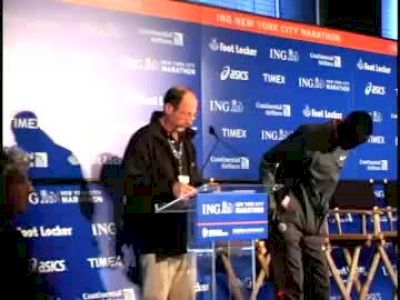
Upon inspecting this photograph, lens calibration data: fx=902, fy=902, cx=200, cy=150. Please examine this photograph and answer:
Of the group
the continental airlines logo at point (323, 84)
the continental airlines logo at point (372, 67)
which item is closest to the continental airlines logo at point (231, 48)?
the continental airlines logo at point (323, 84)

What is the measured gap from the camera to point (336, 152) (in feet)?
19.7

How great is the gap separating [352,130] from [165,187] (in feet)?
4.81

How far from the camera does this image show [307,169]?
5934 millimetres

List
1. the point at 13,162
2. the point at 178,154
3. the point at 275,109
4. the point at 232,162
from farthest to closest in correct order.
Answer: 1. the point at 275,109
2. the point at 232,162
3. the point at 178,154
4. the point at 13,162

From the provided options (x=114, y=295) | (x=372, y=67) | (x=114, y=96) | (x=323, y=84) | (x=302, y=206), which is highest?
(x=372, y=67)

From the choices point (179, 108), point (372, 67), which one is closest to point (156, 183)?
point (179, 108)

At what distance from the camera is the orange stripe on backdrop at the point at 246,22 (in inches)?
220

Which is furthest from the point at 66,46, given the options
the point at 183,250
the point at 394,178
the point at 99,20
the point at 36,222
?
the point at 394,178

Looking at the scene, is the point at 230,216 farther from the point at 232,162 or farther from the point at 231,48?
the point at 231,48

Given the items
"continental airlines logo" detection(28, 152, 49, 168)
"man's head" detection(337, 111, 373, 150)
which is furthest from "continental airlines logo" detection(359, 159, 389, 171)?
"continental airlines logo" detection(28, 152, 49, 168)

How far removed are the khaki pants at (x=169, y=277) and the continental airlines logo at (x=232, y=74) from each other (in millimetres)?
1550

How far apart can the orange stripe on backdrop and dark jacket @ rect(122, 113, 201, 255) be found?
879 millimetres

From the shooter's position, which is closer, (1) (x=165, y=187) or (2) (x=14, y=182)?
(2) (x=14, y=182)

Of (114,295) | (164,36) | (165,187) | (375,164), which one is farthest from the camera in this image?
(375,164)
